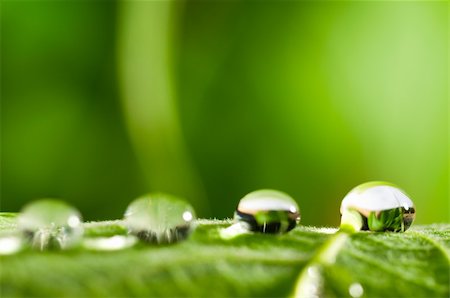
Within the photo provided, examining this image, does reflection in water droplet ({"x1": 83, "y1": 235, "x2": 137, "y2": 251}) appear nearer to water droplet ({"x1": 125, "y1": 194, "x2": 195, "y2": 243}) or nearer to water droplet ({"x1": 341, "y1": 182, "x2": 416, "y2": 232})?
water droplet ({"x1": 125, "y1": 194, "x2": 195, "y2": 243})

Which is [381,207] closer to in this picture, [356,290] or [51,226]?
[356,290]

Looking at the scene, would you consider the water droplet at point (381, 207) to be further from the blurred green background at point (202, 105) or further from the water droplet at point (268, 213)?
the blurred green background at point (202, 105)

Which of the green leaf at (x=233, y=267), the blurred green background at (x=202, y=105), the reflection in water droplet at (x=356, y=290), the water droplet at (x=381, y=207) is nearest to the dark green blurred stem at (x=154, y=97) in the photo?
the blurred green background at (x=202, y=105)

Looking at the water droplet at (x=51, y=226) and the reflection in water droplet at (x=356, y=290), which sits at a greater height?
the water droplet at (x=51, y=226)

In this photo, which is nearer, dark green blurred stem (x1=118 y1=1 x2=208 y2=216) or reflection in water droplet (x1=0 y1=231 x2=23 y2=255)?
reflection in water droplet (x1=0 y1=231 x2=23 y2=255)

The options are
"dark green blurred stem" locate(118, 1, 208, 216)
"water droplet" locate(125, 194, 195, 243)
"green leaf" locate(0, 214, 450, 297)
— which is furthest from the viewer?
"dark green blurred stem" locate(118, 1, 208, 216)

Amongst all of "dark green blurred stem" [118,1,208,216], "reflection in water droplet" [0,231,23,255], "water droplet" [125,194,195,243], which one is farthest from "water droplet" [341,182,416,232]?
"dark green blurred stem" [118,1,208,216]
